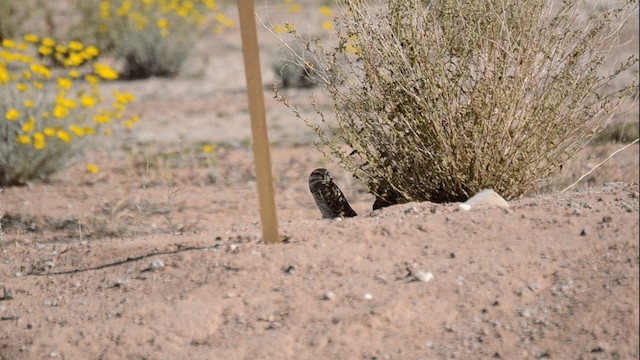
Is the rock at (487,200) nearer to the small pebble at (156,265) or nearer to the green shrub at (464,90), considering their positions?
the green shrub at (464,90)

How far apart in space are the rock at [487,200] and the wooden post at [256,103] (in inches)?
37.2

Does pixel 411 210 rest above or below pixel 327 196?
above

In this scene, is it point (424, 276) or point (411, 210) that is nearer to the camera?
point (424, 276)

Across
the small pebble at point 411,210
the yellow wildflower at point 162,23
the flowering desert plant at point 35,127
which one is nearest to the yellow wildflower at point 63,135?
the flowering desert plant at point 35,127

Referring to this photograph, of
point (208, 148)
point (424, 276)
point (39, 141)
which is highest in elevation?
point (424, 276)

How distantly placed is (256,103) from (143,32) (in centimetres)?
1020

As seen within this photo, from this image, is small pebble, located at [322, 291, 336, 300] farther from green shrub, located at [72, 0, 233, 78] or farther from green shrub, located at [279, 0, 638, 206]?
green shrub, located at [72, 0, 233, 78]

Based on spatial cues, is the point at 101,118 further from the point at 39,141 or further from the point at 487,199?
the point at 487,199

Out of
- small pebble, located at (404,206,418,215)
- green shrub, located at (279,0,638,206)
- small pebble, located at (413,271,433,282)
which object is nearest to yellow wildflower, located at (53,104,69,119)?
green shrub, located at (279,0,638,206)

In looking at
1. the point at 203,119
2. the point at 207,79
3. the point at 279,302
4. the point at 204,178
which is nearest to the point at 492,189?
the point at 279,302

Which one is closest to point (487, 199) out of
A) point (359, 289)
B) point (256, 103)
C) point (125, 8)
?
point (359, 289)

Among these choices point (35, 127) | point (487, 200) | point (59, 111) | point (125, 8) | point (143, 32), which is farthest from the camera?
point (143, 32)

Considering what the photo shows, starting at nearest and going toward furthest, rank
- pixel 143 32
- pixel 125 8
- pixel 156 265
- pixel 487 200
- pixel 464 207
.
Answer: pixel 156 265 → pixel 464 207 → pixel 487 200 → pixel 125 8 → pixel 143 32

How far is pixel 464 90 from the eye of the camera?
5.28 meters
